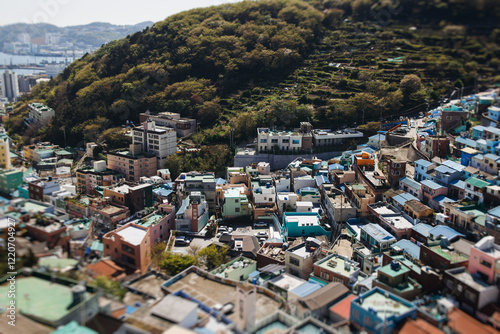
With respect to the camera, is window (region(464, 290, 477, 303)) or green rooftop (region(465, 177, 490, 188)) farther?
green rooftop (region(465, 177, 490, 188))

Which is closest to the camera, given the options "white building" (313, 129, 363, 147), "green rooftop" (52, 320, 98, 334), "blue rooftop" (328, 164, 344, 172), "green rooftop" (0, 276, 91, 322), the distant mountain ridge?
"green rooftop" (52, 320, 98, 334)

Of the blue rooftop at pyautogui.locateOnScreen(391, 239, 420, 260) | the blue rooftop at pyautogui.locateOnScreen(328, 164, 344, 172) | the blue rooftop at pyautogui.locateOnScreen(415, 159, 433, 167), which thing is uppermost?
the blue rooftop at pyautogui.locateOnScreen(415, 159, 433, 167)

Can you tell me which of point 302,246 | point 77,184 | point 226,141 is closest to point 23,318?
point 302,246

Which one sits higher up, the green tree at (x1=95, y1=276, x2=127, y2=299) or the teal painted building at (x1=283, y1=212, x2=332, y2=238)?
the green tree at (x1=95, y1=276, x2=127, y2=299)

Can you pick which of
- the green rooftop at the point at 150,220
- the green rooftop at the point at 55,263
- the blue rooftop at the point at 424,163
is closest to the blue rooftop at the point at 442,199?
the blue rooftop at the point at 424,163

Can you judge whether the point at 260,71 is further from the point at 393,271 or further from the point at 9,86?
the point at 9,86

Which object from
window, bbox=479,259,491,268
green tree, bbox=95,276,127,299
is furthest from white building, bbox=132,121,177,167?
window, bbox=479,259,491,268

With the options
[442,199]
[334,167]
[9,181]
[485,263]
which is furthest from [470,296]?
[9,181]

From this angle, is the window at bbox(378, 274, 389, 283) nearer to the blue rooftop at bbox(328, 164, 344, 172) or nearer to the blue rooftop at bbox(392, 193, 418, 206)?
the blue rooftop at bbox(392, 193, 418, 206)
